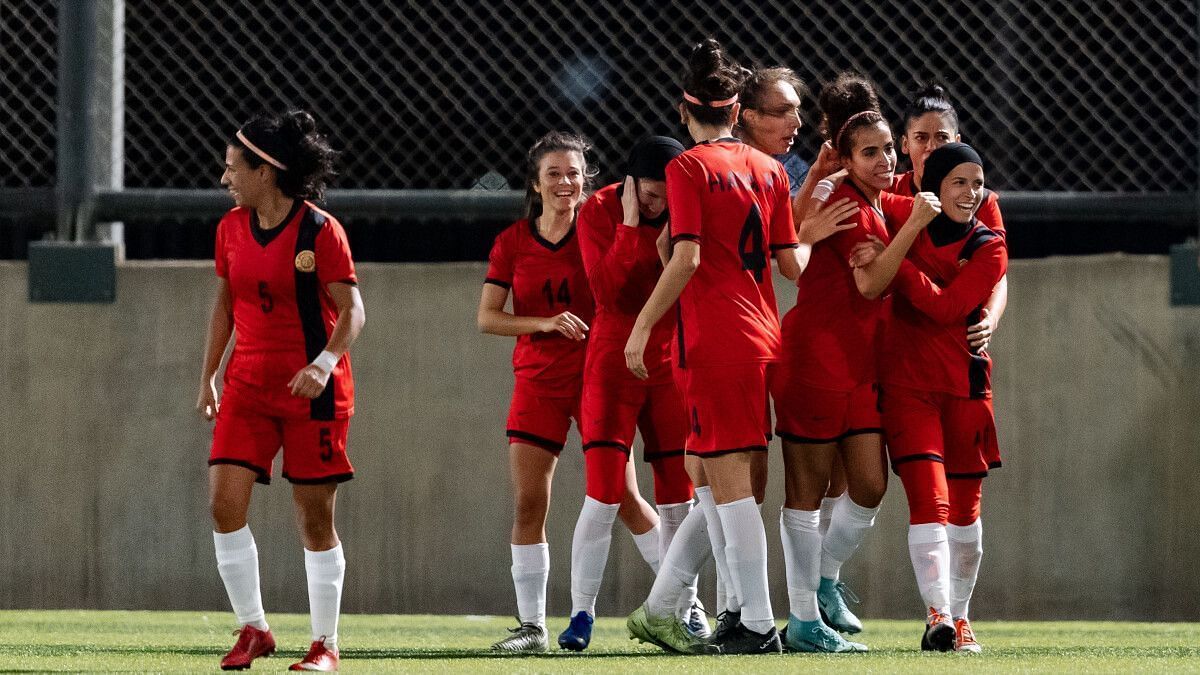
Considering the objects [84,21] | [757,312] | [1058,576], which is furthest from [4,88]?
[1058,576]

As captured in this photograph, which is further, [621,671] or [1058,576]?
[1058,576]

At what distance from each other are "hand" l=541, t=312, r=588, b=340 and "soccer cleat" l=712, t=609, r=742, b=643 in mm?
979

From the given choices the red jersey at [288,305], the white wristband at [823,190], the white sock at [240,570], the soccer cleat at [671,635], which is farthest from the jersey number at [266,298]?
the white wristband at [823,190]

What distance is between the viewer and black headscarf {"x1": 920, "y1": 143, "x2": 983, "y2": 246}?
5.80 m

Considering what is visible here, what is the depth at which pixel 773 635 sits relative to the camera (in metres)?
5.44

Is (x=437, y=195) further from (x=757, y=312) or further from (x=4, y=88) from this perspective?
(x=757, y=312)

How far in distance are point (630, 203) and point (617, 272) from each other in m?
0.22

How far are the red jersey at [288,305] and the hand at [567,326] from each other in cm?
83

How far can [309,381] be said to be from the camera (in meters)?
5.07

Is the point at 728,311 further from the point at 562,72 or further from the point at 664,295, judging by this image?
the point at 562,72

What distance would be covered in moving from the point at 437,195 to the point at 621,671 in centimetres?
323

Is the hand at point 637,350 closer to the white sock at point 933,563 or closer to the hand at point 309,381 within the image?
the hand at point 309,381

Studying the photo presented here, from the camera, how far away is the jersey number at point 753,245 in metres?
5.41

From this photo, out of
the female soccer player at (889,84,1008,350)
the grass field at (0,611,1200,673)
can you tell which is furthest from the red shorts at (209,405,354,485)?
the female soccer player at (889,84,1008,350)
